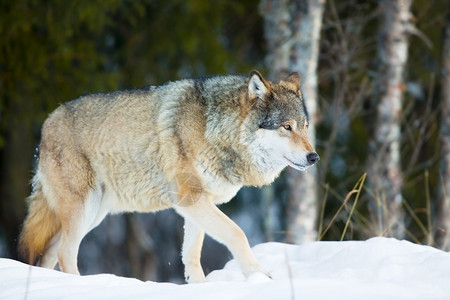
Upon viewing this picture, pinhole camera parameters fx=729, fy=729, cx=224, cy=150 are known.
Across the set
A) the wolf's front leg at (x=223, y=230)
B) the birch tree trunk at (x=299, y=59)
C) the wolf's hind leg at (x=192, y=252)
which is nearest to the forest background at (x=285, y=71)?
the birch tree trunk at (x=299, y=59)

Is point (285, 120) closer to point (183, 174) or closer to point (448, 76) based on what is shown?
point (183, 174)

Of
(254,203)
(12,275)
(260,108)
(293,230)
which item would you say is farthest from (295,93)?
(254,203)

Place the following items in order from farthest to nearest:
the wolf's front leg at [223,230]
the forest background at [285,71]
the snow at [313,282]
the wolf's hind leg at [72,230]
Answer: the forest background at [285,71] < the wolf's hind leg at [72,230] < the wolf's front leg at [223,230] < the snow at [313,282]

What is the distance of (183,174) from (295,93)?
3.53 ft

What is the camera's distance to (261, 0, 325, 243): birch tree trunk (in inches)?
351

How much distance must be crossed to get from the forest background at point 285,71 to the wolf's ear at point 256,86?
7.82 feet

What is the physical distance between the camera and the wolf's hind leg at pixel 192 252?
5672 millimetres

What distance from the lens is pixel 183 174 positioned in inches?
210

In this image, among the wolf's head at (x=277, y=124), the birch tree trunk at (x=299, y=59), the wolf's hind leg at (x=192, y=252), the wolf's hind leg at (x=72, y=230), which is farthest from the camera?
the birch tree trunk at (x=299, y=59)

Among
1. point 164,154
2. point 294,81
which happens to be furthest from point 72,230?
point 294,81

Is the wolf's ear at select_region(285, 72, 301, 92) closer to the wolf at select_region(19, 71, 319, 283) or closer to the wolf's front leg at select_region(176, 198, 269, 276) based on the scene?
the wolf at select_region(19, 71, 319, 283)

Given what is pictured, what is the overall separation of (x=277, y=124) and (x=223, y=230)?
2.92ft

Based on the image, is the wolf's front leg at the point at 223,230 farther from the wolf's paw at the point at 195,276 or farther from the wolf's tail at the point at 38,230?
the wolf's tail at the point at 38,230

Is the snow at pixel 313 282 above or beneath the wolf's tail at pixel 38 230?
above
